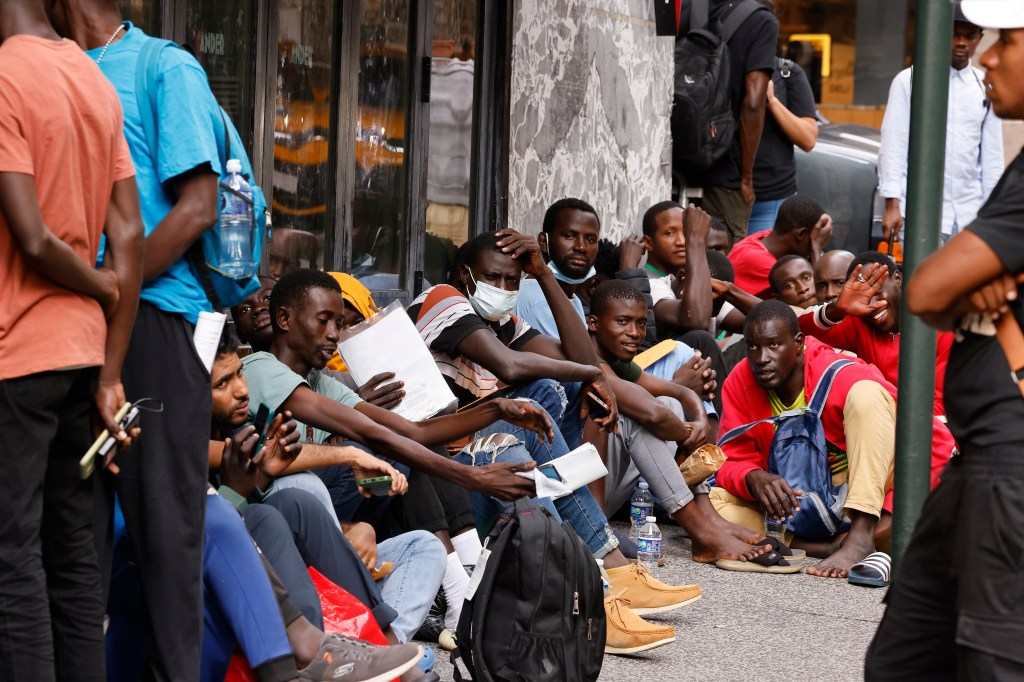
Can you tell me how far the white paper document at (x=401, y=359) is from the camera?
5059mm

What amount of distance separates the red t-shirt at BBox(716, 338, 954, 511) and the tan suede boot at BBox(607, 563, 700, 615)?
4.39 ft

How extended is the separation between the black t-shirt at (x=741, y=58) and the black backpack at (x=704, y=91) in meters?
0.04

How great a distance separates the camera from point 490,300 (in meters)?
5.79

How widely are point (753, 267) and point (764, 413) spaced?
1.82m

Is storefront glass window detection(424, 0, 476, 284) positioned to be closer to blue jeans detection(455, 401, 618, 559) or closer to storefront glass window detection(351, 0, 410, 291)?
storefront glass window detection(351, 0, 410, 291)

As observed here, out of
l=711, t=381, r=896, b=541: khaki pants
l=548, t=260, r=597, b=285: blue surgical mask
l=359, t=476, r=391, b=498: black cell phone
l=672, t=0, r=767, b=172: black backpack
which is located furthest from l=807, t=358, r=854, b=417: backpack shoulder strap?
l=672, t=0, r=767, b=172: black backpack

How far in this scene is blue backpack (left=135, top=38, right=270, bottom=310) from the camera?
3385mm

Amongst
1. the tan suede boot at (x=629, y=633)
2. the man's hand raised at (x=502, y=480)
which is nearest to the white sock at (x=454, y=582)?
the man's hand raised at (x=502, y=480)

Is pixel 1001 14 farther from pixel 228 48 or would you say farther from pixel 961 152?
pixel 961 152

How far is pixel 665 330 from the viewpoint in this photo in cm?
730

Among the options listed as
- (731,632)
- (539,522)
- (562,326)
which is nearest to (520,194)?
(562,326)

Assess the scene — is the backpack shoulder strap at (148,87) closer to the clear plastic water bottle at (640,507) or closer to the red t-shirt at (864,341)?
the clear plastic water bottle at (640,507)

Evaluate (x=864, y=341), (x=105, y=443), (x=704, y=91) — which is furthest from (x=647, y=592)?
(x=704, y=91)

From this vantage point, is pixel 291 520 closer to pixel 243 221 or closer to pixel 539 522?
pixel 539 522
